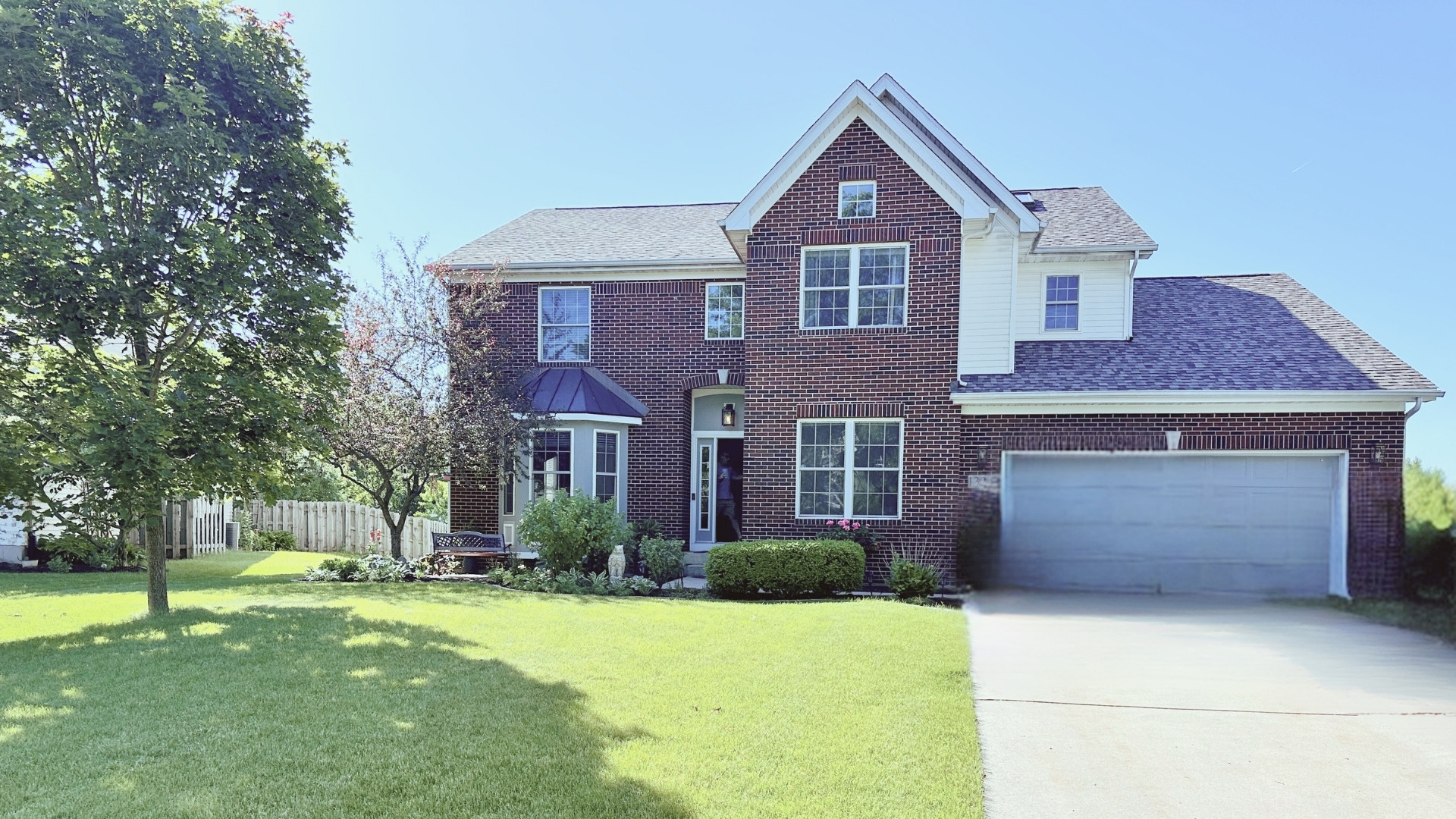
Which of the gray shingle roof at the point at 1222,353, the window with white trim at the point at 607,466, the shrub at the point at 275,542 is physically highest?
the gray shingle roof at the point at 1222,353

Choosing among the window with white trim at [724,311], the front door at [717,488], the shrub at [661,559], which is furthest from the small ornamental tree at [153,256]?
the front door at [717,488]

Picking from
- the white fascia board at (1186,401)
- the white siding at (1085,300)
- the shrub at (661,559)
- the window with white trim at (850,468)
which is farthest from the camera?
the white siding at (1085,300)

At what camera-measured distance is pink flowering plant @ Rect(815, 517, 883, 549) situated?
13.5 metres

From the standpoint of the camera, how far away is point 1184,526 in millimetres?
12250

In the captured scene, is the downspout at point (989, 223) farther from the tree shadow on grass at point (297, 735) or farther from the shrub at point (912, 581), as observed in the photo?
the tree shadow on grass at point (297, 735)

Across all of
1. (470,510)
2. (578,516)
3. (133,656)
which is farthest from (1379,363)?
(133,656)

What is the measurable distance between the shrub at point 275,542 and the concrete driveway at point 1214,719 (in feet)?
61.9

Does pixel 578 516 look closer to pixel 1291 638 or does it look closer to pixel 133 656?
pixel 133 656

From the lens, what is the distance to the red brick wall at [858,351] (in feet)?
44.2

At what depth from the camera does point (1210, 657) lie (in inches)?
331

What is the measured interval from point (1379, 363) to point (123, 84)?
17.7 meters

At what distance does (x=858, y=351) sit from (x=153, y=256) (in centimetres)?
995

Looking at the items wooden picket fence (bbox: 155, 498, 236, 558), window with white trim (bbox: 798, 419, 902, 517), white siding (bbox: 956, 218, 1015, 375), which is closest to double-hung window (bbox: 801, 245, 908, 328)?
white siding (bbox: 956, 218, 1015, 375)

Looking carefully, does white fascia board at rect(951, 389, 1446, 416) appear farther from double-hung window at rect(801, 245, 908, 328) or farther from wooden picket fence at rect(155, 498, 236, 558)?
wooden picket fence at rect(155, 498, 236, 558)
